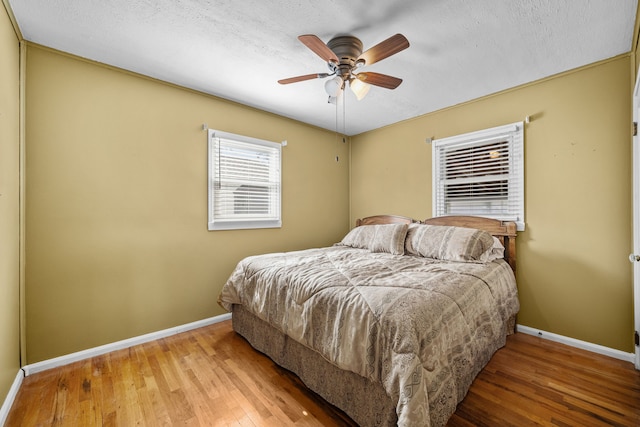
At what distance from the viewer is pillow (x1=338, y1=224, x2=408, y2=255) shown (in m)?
3.08

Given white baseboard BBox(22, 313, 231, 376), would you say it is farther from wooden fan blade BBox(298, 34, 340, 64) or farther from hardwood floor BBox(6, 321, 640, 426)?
wooden fan blade BBox(298, 34, 340, 64)

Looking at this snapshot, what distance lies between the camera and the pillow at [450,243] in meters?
2.61

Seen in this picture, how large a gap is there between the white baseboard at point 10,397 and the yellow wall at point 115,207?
167 millimetres

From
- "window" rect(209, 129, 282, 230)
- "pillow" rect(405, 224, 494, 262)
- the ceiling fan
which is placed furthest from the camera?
"window" rect(209, 129, 282, 230)

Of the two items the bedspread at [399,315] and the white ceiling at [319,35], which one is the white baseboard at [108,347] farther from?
the white ceiling at [319,35]

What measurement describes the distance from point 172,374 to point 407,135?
368 centimetres

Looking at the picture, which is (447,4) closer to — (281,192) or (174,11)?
(174,11)

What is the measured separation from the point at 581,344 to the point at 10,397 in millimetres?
4369

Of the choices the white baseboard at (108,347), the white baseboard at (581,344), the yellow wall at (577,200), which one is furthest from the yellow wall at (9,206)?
the white baseboard at (581,344)

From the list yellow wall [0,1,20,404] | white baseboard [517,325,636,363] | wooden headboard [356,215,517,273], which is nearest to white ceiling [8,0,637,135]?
yellow wall [0,1,20,404]

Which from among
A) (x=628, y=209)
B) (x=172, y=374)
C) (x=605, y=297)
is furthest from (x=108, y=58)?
(x=605, y=297)

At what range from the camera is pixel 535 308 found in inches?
108

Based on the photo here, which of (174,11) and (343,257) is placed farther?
(343,257)

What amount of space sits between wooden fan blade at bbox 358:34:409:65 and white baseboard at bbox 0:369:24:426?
A: 3.15m
